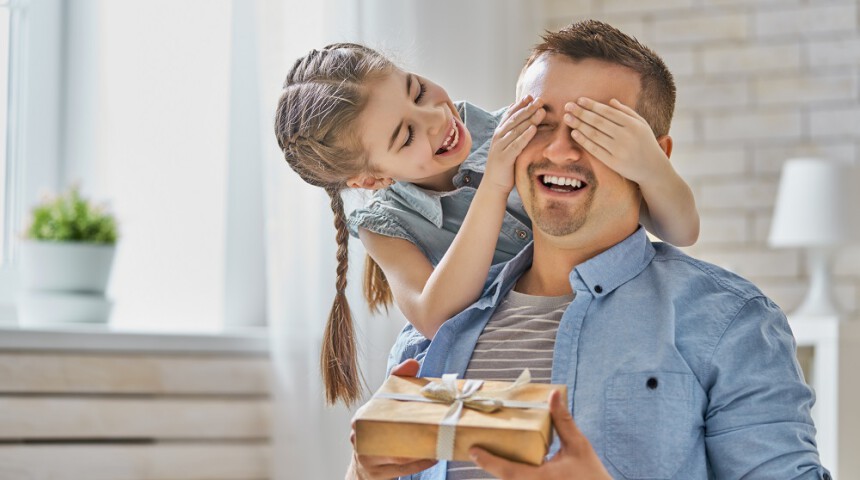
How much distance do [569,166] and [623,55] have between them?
0.17 meters

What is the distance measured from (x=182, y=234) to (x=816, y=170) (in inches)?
75.0

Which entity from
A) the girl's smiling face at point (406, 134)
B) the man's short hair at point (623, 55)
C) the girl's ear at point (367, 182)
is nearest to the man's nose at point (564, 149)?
the man's short hair at point (623, 55)

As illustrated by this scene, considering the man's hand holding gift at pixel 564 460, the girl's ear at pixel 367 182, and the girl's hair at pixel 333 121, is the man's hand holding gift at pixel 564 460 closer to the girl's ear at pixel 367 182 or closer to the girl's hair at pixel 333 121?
the girl's hair at pixel 333 121

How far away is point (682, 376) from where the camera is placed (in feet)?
4.38

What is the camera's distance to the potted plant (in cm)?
277

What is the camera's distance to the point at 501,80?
367 cm

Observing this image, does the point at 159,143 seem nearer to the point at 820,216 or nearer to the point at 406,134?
the point at 406,134

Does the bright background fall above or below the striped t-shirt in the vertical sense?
above

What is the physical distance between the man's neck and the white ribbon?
0.37 metres

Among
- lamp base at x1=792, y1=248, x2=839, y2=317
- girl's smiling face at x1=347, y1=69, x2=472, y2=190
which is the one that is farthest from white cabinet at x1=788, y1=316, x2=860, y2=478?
girl's smiling face at x1=347, y1=69, x2=472, y2=190

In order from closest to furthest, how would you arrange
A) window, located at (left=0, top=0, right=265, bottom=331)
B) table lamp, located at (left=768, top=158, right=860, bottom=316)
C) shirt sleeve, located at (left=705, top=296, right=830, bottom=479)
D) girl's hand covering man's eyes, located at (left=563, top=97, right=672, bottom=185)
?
shirt sleeve, located at (left=705, top=296, right=830, bottom=479)
girl's hand covering man's eyes, located at (left=563, top=97, right=672, bottom=185)
window, located at (left=0, top=0, right=265, bottom=331)
table lamp, located at (left=768, top=158, right=860, bottom=316)

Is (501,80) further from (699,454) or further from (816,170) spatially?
(699,454)

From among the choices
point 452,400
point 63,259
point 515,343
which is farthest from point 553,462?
point 63,259

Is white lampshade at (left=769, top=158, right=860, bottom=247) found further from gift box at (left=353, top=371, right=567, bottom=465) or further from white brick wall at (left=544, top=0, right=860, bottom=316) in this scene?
gift box at (left=353, top=371, right=567, bottom=465)
